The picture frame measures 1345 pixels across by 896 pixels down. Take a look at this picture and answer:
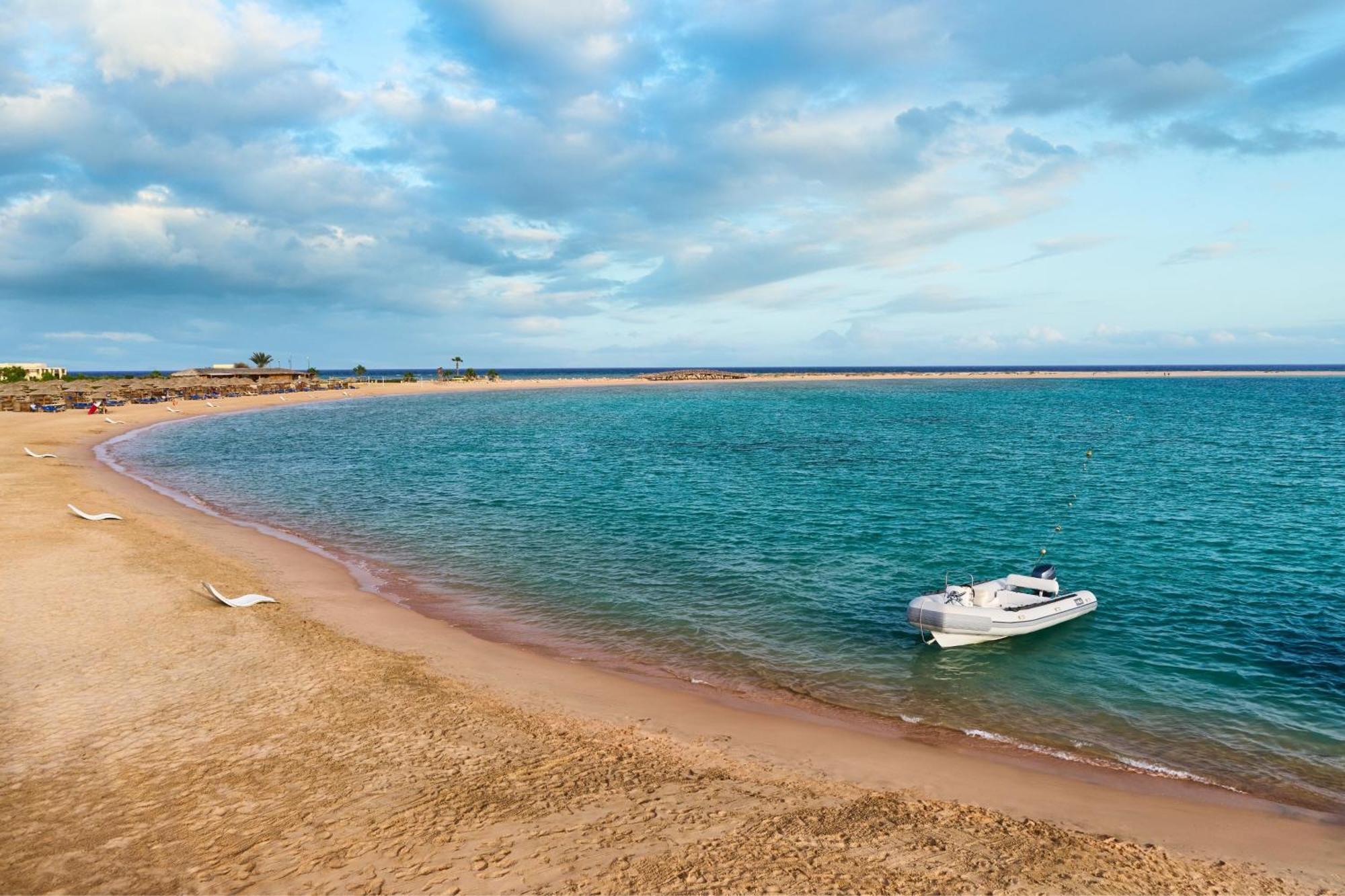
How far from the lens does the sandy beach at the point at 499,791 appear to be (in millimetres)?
9242

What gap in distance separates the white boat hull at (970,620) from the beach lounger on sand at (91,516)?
3394cm

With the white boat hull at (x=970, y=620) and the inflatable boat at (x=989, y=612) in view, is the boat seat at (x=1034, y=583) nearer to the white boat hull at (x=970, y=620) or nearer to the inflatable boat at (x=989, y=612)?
the inflatable boat at (x=989, y=612)

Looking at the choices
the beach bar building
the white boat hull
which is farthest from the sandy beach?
the beach bar building

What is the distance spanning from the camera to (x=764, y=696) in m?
16.5

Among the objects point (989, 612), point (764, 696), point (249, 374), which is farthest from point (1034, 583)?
point (249, 374)

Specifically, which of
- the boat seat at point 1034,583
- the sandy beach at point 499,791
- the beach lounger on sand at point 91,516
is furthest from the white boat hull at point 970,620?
the beach lounger on sand at point 91,516

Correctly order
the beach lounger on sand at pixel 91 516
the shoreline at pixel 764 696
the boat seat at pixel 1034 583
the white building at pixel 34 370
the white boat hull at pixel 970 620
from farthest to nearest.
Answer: the white building at pixel 34 370 < the beach lounger on sand at pixel 91 516 < the boat seat at pixel 1034 583 < the white boat hull at pixel 970 620 < the shoreline at pixel 764 696

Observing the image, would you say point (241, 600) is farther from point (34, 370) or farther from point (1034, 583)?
point (34, 370)

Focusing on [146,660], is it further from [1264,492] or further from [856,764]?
[1264,492]

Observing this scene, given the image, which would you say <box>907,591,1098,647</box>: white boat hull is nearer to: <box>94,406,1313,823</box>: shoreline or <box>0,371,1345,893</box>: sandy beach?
<box>94,406,1313,823</box>: shoreline

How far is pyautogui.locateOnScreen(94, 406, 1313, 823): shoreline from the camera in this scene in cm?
1326

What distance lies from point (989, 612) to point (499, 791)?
1435cm

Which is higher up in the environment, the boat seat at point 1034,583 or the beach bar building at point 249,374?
the beach bar building at point 249,374

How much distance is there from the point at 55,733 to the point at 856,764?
14548mm
